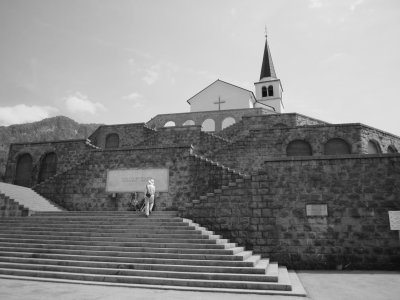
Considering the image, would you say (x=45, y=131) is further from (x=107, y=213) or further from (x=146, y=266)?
(x=146, y=266)

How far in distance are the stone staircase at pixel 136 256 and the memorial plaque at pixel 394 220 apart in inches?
180

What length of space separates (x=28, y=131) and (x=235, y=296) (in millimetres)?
58498

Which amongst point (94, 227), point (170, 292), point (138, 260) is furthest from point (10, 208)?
point (170, 292)

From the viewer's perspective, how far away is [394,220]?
11430mm

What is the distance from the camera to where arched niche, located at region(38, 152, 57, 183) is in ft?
72.4

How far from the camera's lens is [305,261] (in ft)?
37.9

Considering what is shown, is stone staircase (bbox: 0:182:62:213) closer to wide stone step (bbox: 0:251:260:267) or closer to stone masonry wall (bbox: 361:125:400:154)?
wide stone step (bbox: 0:251:260:267)

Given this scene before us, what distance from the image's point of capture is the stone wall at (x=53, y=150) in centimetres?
2175

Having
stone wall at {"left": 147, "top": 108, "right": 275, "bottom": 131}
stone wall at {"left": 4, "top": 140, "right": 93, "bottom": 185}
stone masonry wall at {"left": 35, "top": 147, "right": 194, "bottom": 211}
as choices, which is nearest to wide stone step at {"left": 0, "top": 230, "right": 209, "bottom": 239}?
stone masonry wall at {"left": 35, "top": 147, "right": 194, "bottom": 211}

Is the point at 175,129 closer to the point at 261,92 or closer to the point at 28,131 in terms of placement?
the point at 261,92

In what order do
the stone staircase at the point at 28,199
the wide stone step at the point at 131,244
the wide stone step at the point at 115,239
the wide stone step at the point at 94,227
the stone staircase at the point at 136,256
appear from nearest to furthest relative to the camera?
the stone staircase at the point at 136,256 → the wide stone step at the point at 131,244 → the wide stone step at the point at 115,239 → the wide stone step at the point at 94,227 → the stone staircase at the point at 28,199

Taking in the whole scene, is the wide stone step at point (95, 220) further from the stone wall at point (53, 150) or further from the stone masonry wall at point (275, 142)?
the stone masonry wall at point (275, 142)

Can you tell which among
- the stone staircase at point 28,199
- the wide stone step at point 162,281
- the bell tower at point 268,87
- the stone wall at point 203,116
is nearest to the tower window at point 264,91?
the bell tower at point 268,87

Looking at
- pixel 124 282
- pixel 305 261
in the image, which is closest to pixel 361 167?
pixel 305 261
